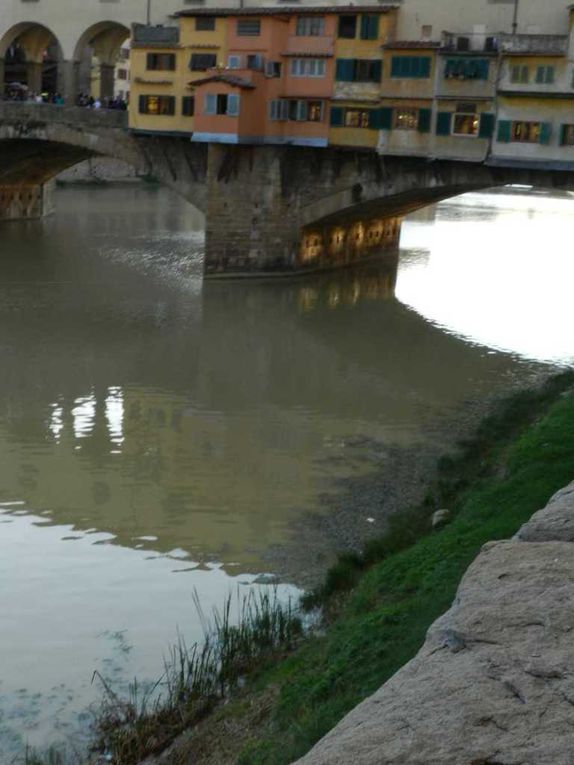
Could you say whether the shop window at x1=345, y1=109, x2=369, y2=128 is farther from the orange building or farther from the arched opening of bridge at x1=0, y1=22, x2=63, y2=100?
the arched opening of bridge at x1=0, y1=22, x2=63, y2=100

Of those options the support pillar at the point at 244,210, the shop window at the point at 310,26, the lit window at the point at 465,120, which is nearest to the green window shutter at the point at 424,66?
the lit window at the point at 465,120

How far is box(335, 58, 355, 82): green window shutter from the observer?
28.5 m

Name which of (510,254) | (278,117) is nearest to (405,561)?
(278,117)

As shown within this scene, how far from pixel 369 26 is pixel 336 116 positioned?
8.02ft

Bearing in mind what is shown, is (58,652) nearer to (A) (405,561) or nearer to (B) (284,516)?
(A) (405,561)

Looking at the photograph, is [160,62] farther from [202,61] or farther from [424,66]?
[424,66]

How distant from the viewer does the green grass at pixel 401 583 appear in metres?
7.26

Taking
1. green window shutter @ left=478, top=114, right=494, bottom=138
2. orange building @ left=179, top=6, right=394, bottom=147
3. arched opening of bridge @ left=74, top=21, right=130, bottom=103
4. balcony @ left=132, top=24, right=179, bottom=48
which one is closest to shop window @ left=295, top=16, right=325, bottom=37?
orange building @ left=179, top=6, right=394, bottom=147

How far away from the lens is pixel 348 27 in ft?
93.0

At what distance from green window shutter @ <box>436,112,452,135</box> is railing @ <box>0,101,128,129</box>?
9.56 meters

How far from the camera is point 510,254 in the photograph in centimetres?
3825

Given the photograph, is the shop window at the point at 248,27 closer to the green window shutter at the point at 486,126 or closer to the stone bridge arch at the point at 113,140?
the stone bridge arch at the point at 113,140

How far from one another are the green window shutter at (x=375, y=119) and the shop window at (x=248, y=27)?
146 inches

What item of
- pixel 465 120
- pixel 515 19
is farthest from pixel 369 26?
pixel 515 19
